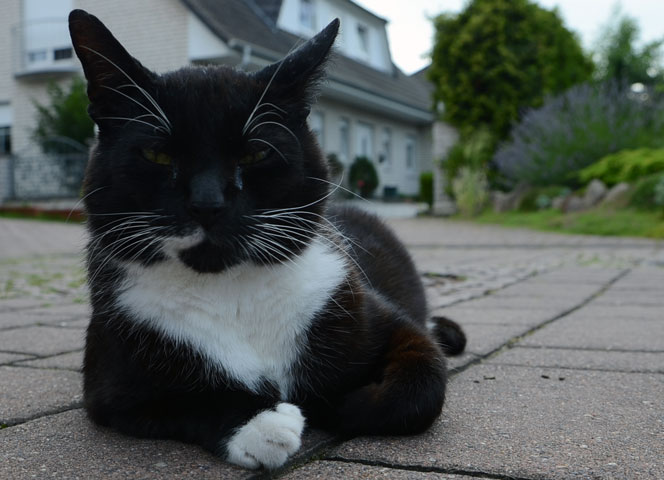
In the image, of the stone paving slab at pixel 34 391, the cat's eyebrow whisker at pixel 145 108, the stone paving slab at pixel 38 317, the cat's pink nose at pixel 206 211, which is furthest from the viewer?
the stone paving slab at pixel 38 317

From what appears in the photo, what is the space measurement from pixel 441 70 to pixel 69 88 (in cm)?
977

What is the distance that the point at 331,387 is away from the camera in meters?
1.92

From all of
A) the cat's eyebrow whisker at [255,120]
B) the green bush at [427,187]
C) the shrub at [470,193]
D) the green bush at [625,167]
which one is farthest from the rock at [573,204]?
the cat's eyebrow whisker at [255,120]

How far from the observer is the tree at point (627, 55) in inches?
1297

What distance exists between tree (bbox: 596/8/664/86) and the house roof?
13713 millimetres

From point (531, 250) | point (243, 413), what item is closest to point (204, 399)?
point (243, 413)

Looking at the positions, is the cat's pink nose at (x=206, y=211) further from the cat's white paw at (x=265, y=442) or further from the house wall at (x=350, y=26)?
→ the house wall at (x=350, y=26)

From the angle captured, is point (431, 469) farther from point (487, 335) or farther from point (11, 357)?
point (11, 357)

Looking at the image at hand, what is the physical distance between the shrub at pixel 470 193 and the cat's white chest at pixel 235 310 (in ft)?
45.5

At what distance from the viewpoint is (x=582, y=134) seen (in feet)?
46.4

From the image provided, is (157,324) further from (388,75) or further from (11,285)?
(388,75)

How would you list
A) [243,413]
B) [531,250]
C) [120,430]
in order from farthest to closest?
[531,250] < [120,430] < [243,413]

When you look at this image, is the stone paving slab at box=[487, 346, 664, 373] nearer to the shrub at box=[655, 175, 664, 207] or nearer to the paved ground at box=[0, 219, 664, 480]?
the paved ground at box=[0, 219, 664, 480]

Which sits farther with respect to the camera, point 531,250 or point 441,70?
point 441,70
